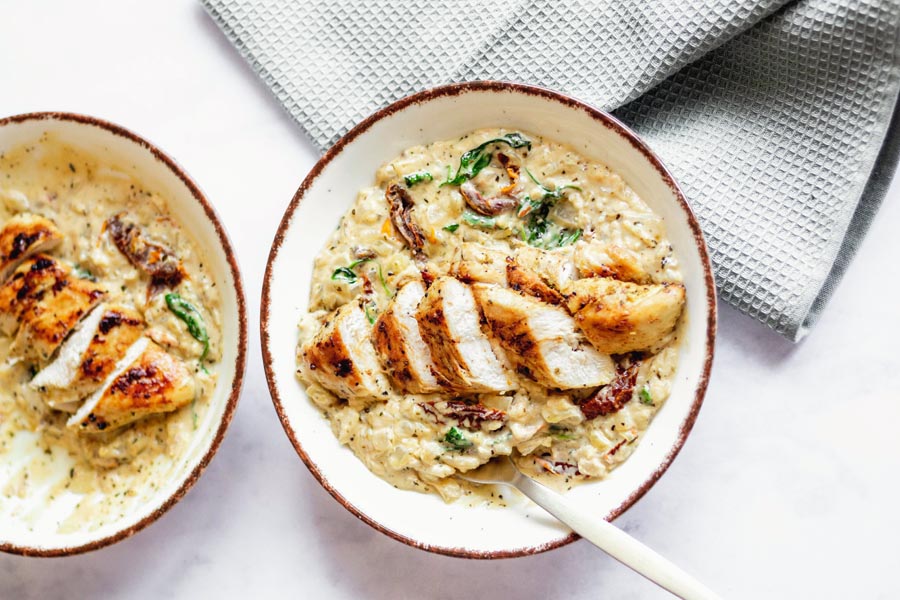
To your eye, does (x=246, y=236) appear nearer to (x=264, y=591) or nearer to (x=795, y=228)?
(x=264, y=591)

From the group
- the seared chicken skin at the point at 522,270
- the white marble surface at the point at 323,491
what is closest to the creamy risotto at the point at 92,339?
the white marble surface at the point at 323,491

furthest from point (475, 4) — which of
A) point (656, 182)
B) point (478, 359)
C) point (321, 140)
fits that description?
point (478, 359)

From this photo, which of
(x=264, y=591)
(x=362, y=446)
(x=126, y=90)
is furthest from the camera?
(x=126, y=90)

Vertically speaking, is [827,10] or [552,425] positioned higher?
[827,10]

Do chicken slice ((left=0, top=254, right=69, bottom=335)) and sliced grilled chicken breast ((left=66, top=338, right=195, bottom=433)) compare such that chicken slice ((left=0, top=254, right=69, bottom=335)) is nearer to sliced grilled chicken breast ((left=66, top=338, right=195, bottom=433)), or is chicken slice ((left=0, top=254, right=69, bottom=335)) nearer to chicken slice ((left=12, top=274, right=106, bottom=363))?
chicken slice ((left=12, top=274, right=106, bottom=363))

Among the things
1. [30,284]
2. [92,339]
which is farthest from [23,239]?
[92,339]

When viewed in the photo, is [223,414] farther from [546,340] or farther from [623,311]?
[623,311]
